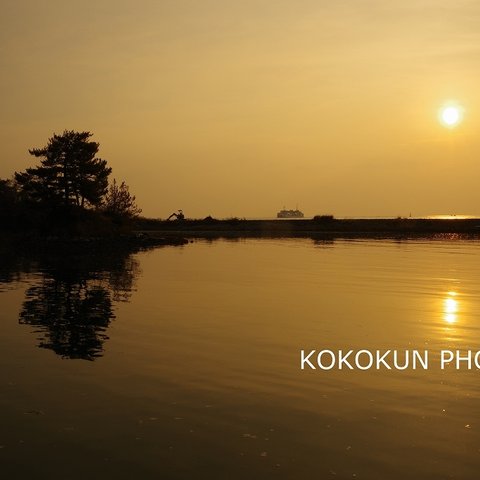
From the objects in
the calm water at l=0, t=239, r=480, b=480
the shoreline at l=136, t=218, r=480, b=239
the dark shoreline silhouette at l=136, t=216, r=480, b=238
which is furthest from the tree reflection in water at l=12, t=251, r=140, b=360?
the shoreline at l=136, t=218, r=480, b=239

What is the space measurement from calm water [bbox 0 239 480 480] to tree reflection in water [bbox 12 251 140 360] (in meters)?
0.13

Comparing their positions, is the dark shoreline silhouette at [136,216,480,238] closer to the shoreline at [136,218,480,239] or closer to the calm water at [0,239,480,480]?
the shoreline at [136,218,480,239]

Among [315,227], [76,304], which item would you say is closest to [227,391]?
[76,304]

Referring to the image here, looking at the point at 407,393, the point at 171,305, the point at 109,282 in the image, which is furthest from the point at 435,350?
the point at 109,282

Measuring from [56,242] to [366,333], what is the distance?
216ft

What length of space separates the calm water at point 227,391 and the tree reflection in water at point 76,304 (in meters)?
0.13

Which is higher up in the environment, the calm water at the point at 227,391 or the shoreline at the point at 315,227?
the shoreline at the point at 315,227

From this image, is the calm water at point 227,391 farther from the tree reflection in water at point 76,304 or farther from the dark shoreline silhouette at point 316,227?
the dark shoreline silhouette at point 316,227

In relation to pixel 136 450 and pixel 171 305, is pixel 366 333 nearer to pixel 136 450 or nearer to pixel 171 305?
pixel 171 305

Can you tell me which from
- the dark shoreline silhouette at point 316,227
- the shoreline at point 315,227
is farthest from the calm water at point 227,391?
the dark shoreline silhouette at point 316,227

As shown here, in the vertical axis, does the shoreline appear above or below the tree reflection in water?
above

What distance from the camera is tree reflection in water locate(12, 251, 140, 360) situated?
19.8m

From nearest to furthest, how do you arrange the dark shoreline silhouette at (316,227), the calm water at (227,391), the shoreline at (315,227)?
the calm water at (227,391) → the shoreline at (315,227) → the dark shoreline silhouette at (316,227)

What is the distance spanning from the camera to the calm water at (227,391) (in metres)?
10.6
